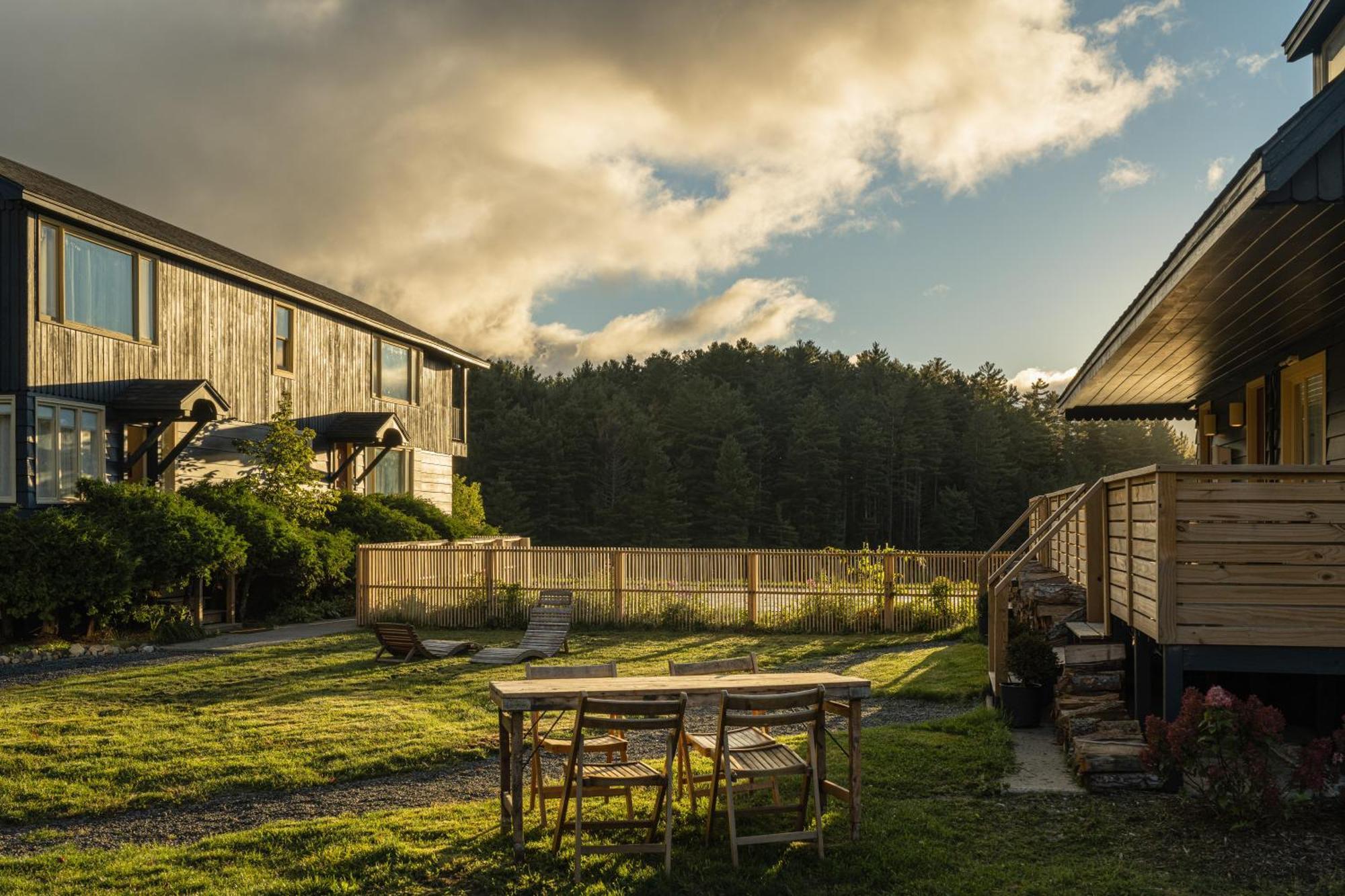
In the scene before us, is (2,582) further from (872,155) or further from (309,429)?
(872,155)

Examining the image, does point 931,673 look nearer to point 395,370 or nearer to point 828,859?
point 828,859

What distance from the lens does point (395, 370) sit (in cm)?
2984

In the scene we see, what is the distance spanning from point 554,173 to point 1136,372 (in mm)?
15646

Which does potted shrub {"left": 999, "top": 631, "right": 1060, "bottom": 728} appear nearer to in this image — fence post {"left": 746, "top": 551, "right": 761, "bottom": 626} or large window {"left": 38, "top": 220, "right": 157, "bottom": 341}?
fence post {"left": 746, "top": 551, "right": 761, "bottom": 626}

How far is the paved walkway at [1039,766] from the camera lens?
7.36 metres

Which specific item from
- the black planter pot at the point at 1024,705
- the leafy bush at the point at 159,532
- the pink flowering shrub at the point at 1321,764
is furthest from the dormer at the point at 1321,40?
the leafy bush at the point at 159,532

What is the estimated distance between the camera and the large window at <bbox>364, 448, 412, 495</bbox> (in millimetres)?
27688

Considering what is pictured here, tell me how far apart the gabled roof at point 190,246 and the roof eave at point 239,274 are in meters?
0.02

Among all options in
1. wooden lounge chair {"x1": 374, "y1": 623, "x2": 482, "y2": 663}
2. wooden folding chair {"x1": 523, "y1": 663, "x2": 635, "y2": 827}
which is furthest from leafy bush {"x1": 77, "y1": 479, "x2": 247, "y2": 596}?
wooden folding chair {"x1": 523, "y1": 663, "x2": 635, "y2": 827}

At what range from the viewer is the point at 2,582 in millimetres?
14836

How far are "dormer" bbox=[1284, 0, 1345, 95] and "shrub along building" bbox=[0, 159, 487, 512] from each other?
59.1ft

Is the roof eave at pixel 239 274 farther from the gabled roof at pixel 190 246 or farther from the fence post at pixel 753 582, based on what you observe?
the fence post at pixel 753 582

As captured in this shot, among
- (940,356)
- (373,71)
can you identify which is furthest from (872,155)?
(940,356)

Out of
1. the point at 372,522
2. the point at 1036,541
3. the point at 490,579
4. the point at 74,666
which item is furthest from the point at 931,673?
the point at 372,522
